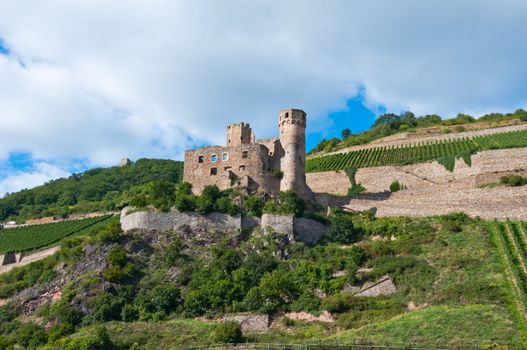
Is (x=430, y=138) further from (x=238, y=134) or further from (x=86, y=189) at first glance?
(x=86, y=189)

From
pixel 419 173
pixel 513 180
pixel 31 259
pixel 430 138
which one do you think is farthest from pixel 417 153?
pixel 31 259

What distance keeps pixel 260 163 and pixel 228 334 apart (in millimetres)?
18247

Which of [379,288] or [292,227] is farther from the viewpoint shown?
[292,227]

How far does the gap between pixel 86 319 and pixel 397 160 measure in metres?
35.3

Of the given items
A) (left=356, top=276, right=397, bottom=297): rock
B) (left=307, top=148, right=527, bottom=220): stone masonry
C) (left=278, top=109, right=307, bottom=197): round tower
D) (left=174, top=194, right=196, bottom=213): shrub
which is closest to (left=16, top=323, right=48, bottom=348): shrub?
(left=174, top=194, right=196, bottom=213): shrub

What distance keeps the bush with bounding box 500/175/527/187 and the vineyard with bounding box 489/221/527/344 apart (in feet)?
15.3

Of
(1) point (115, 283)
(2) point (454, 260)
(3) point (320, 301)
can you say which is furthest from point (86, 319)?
(2) point (454, 260)

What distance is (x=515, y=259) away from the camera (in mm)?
37500

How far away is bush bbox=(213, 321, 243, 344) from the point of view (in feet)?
107

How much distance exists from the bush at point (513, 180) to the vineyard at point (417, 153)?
9.14 meters

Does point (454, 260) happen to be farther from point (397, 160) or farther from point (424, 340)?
point (397, 160)

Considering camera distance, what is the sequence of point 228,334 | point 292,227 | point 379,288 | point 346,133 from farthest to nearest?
1. point 346,133
2. point 292,227
3. point 379,288
4. point 228,334

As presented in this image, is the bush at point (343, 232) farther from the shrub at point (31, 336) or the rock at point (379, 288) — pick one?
the shrub at point (31, 336)

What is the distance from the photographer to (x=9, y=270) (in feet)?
175
